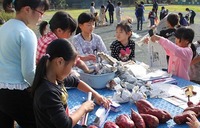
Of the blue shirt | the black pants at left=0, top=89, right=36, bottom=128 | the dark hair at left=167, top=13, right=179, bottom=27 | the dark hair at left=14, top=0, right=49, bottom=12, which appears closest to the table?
the black pants at left=0, top=89, right=36, bottom=128

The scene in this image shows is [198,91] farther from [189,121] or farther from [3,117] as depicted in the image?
[3,117]

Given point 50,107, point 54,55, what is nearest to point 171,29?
point 54,55

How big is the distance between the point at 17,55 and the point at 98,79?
0.78 metres

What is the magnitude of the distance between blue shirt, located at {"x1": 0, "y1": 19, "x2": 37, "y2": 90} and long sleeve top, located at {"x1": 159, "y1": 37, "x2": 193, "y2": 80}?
1401 millimetres

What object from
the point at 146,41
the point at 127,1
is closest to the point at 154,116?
the point at 146,41

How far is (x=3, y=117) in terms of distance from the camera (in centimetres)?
190

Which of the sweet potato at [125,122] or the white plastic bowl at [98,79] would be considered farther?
the white plastic bowl at [98,79]

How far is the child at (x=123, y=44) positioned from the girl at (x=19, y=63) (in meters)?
1.50

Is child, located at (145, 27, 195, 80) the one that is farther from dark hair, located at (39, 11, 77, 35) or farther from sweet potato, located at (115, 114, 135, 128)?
sweet potato, located at (115, 114, 135, 128)

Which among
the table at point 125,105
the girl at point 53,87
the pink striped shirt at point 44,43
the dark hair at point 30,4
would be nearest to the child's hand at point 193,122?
the table at point 125,105

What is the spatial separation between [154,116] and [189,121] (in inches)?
8.3

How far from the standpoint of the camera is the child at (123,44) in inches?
128

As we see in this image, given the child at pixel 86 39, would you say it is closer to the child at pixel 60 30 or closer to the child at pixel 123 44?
the child at pixel 123 44

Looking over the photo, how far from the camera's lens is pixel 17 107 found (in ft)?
6.01
